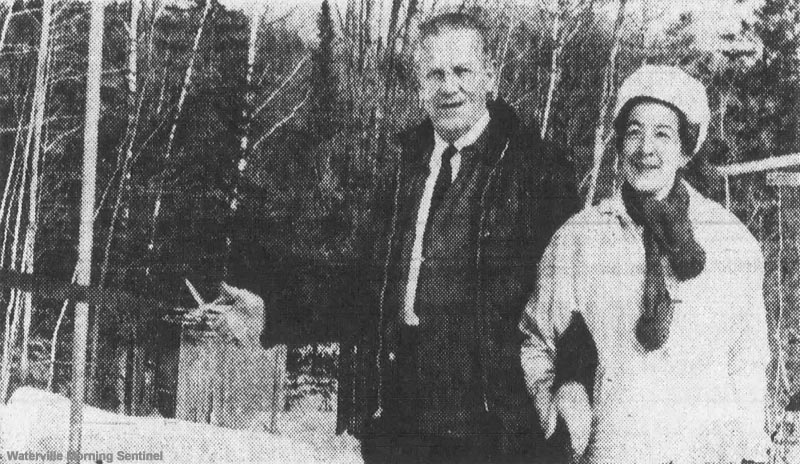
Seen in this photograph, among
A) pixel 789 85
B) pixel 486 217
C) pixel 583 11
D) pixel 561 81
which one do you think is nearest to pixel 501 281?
pixel 486 217

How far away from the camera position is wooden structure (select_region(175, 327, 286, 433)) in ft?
9.48

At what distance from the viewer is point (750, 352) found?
2775 millimetres

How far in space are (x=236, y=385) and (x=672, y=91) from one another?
1.68 meters

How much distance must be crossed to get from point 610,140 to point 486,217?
46 centimetres

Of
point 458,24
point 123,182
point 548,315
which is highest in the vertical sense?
point 458,24

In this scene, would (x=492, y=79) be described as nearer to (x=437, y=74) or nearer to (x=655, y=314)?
(x=437, y=74)

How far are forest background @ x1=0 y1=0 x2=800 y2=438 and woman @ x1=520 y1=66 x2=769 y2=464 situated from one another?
0.10 metres

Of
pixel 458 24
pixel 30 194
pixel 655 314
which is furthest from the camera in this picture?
pixel 30 194

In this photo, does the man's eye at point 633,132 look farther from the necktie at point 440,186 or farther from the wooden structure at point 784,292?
the necktie at point 440,186

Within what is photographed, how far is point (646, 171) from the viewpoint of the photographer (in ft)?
9.16

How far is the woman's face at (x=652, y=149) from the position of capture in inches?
109

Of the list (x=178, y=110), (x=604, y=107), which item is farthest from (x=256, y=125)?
(x=604, y=107)

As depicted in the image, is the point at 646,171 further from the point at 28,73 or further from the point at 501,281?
the point at 28,73

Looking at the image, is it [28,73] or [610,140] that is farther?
[28,73]
